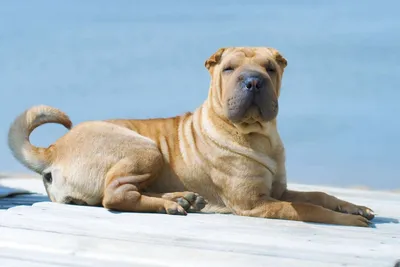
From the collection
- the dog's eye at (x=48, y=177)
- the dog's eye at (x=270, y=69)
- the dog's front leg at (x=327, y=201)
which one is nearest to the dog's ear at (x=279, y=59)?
the dog's eye at (x=270, y=69)

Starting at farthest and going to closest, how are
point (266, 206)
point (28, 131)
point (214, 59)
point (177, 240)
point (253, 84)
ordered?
point (28, 131), point (214, 59), point (266, 206), point (253, 84), point (177, 240)

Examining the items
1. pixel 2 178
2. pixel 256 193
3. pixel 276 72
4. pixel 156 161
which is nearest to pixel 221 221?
pixel 256 193

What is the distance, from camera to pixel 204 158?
491 centimetres

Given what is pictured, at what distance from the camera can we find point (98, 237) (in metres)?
3.87

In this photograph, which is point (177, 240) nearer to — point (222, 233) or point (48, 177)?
point (222, 233)

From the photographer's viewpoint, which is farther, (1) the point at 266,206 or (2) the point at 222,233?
(1) the point at 266,206

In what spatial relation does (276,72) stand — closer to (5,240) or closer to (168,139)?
(168,139)

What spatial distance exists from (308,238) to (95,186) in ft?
5.26

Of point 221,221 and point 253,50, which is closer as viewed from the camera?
point 221,221

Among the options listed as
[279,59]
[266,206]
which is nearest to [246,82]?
[279,59]

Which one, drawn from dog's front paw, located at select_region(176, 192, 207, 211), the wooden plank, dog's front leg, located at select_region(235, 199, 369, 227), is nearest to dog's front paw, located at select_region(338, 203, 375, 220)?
dog's front leg, located at select_region(235, 199, 369, 227)

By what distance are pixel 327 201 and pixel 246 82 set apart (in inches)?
42.9

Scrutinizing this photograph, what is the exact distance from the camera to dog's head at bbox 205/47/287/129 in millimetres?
4488

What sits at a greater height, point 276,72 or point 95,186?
point 276,72
